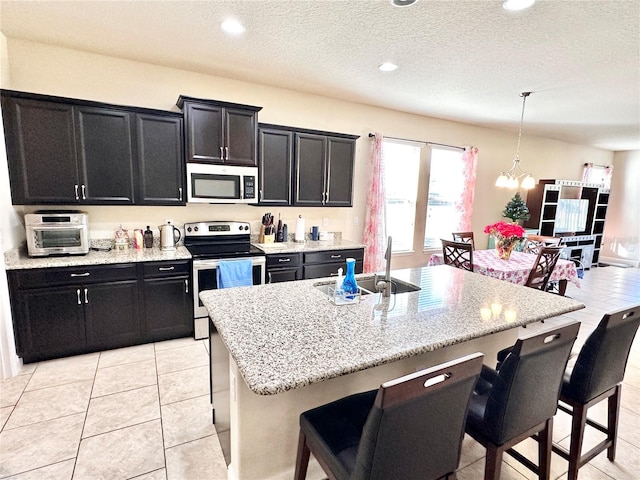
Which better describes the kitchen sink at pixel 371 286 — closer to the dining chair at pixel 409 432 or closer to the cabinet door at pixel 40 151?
the dining chair at pixel 409 432

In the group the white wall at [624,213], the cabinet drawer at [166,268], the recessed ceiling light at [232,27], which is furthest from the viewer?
the white wall at [624,213]

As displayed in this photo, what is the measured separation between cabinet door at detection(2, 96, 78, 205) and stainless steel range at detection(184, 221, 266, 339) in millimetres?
1131

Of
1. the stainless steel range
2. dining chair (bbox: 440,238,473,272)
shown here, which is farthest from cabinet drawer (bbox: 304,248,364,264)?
dining chair (bbox: 440,238,473,272)

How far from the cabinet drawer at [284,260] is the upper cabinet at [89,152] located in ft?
3.61

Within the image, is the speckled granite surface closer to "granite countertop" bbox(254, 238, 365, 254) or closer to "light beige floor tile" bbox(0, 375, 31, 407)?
"granite countertop" bbox(254, 238, 365, 254)

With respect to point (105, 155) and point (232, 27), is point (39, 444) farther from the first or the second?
point (232, 27)

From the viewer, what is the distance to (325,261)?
3912mm

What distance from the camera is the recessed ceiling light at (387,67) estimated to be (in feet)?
10.2

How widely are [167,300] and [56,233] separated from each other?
1.09 m

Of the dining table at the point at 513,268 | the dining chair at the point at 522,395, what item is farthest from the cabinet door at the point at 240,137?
the dining chair at the point at 522,395

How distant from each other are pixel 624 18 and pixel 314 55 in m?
2.23

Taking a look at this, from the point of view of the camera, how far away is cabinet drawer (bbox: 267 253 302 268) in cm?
360

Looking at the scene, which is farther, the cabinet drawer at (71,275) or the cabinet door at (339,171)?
the cabinet door at (339,171)

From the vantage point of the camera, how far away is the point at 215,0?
2.17 meters
